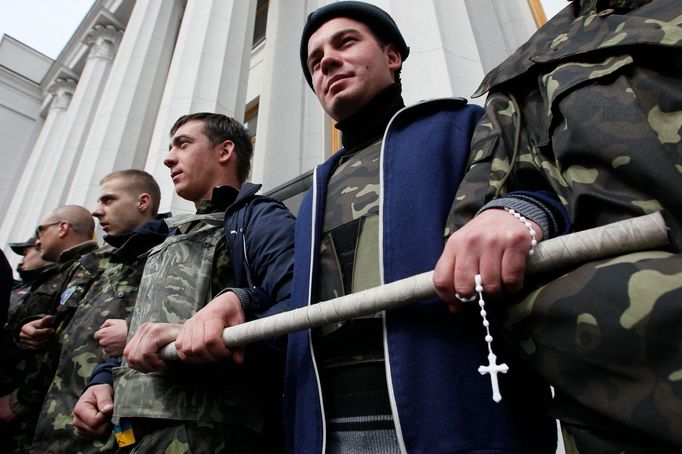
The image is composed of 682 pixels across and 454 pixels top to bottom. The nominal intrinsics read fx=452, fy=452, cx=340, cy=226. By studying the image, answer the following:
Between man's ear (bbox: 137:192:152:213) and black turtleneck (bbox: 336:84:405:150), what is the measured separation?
5.61 feet

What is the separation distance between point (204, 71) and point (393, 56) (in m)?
4.04

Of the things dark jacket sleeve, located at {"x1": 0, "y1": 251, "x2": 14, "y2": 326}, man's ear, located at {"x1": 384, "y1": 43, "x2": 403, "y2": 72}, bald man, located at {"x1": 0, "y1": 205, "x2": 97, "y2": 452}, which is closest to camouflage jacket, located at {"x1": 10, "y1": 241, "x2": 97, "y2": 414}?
bald man, located at {"x1": 0, "y1": 205, "x2": 97, "y2": 452}

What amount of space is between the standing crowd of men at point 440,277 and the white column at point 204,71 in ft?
9.18

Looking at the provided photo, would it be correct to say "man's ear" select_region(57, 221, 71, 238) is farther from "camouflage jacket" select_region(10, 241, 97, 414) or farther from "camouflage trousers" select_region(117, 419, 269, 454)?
"camouflage trousers" select_region(117, 419, 269, 454)

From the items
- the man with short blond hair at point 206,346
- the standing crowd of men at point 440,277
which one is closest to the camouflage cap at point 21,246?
the standing crowd of men at point 440,277

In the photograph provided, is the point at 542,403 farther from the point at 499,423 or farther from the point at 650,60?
the point at 650,60

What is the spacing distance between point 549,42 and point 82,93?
455 inches

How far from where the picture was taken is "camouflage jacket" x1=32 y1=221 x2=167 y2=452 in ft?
5.95

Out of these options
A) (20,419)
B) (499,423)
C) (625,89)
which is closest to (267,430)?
(499,423)

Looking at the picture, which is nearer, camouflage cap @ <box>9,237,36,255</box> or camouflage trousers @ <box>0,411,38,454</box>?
camouflage trousers @ <box>0,411,38,454</box>

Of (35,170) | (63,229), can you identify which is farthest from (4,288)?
(35,170)

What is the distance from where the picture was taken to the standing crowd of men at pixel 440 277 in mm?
669

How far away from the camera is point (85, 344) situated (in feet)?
6.53

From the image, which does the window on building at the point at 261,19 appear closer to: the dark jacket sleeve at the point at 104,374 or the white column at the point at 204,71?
the white column at the point at 204,71
